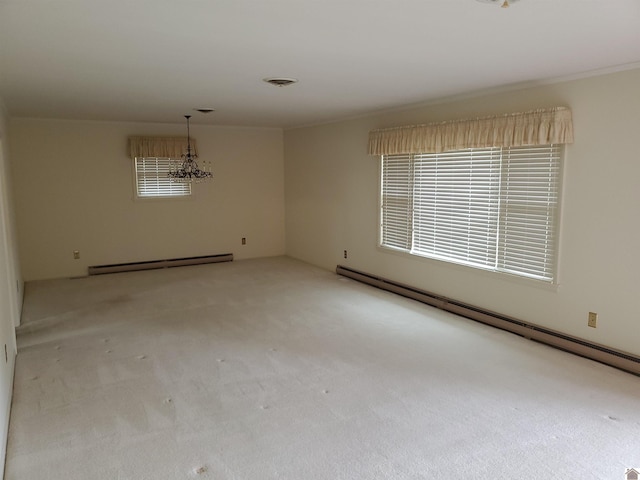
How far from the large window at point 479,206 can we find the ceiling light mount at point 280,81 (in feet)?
6.37

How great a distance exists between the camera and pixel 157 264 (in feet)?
24.1

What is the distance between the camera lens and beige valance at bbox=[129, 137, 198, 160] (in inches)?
273

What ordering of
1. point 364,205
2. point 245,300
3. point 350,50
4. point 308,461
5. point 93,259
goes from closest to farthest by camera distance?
point 308,461, point 350,50, point 245,300, point 364,205, point 93,259

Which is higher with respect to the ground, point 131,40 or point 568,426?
point 131,40

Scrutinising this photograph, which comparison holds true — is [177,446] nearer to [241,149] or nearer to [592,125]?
[592,125]

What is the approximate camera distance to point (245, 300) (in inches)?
218

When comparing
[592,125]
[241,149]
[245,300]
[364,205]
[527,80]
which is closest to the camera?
[592,125]

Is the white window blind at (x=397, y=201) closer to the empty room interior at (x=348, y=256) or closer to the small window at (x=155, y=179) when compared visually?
the empty room interior at (x=348, y=256)

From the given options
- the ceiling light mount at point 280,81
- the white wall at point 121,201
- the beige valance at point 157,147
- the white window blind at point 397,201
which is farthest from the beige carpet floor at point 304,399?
the beige valance at point 157,147

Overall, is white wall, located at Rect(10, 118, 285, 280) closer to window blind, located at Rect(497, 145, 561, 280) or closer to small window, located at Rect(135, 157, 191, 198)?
small window, located at Rect(135, 157, 191, 198)

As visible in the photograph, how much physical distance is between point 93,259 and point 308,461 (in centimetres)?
564

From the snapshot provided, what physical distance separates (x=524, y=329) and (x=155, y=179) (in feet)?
18.4

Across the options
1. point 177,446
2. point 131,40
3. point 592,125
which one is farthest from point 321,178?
point 177,446

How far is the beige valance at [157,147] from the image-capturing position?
694cm
